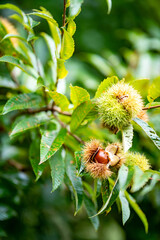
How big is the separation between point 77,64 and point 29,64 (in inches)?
44.3

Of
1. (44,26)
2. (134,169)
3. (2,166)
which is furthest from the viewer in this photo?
(44,26)

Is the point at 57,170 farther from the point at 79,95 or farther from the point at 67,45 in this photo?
the point at 67,45

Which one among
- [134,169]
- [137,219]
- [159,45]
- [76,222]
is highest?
[159,45]

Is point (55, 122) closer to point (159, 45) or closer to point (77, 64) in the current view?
point (77, 64)

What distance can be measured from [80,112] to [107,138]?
0.30 metres

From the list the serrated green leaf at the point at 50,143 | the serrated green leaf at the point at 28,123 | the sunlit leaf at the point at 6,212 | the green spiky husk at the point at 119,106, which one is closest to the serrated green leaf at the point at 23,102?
the serrated green leaf at the point at 28,123

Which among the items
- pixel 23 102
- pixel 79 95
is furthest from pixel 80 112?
pixel 23 102

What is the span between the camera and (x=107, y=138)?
52.1 inches

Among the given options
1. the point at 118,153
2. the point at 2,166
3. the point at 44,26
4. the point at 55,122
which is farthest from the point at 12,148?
the point at 44,26

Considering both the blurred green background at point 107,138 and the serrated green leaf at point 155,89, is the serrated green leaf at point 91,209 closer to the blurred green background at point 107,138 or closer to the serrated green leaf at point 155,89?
the blurred green background at point 107,138

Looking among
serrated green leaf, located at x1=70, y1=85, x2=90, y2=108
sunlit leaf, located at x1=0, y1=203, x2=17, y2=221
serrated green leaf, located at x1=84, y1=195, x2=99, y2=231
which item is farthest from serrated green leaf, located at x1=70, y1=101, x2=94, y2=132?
sunlit leaf, located at x1=0, y1=203, x2=17, y2=221

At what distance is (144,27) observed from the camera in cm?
296

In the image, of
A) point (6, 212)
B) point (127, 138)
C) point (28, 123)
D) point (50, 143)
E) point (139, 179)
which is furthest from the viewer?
point (6, 212)

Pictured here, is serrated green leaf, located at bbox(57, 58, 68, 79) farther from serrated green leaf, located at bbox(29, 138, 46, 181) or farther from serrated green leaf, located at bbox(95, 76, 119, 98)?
serrated green leaf, located at bbox(29, 138, 46, 181)
